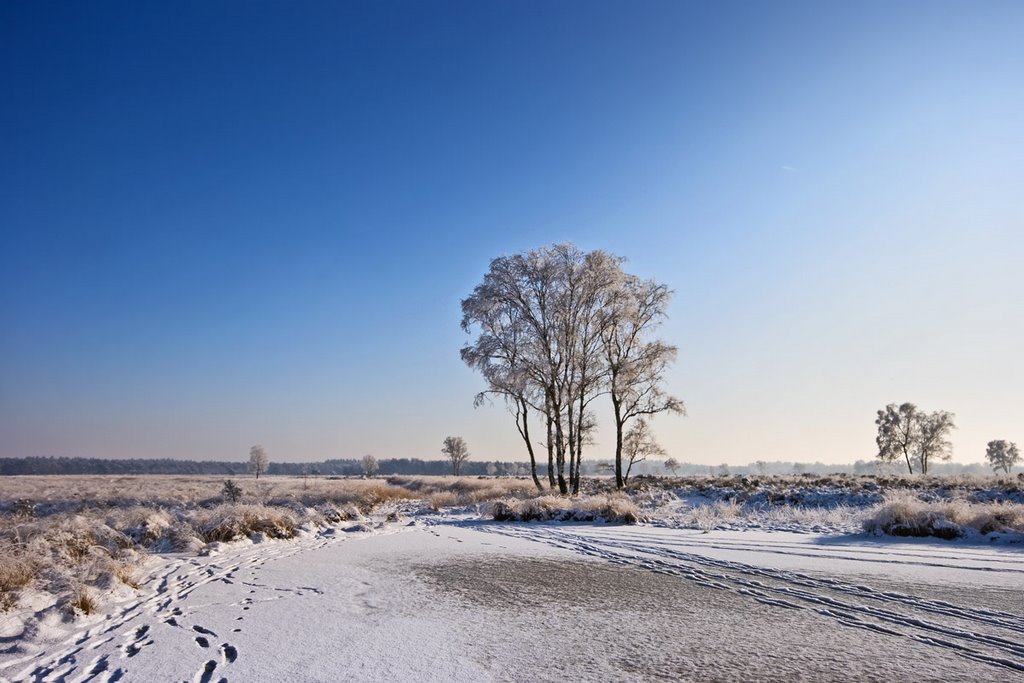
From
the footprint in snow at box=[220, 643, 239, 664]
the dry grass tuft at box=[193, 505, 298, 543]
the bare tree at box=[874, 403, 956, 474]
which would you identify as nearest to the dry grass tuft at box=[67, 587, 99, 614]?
the footprint in snow at box=[220, 643, 239, 664]

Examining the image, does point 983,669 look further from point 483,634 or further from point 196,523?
point 196,523

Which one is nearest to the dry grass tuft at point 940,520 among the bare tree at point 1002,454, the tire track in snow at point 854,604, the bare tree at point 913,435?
the tire track in snow at point 854,604

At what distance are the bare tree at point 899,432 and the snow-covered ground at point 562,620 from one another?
57.0 metres

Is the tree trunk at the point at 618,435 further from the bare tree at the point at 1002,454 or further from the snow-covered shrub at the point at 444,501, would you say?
the bare tree at the point at 1002,454

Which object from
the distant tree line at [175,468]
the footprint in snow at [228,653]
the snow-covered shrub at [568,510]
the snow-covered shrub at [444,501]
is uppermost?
the footprint in snow at [228,653]

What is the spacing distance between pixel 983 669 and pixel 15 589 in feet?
24.8

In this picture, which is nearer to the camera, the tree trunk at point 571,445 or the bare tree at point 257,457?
the tree trunk at point 571,445

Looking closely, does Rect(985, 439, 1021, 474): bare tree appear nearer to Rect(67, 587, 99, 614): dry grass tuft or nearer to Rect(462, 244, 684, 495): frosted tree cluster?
Rect(462, 244, 684, 495): frosted tree cluster

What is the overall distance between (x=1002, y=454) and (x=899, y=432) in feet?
73.7

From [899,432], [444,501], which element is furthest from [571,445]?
[899,432]

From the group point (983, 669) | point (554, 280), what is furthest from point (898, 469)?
point (983, 669)

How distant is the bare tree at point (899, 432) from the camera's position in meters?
55.0

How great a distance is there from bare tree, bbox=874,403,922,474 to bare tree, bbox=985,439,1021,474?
20445 millimetres

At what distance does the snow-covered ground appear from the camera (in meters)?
3.39
